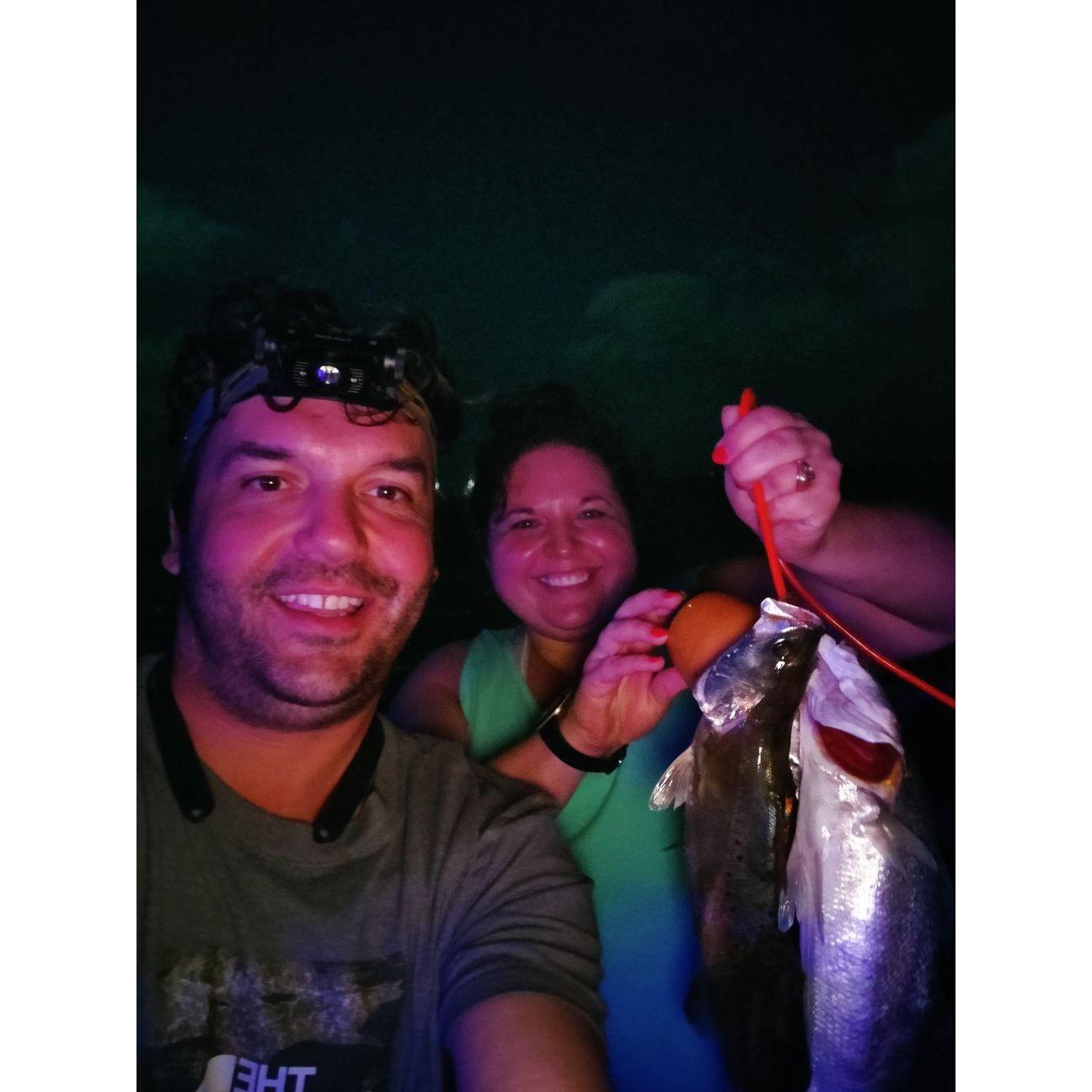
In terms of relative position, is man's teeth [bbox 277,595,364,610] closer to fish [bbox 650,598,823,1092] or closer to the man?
the man

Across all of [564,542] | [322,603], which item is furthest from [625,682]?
[322,603]

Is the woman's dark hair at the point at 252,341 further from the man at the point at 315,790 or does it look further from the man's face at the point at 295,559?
the man's face at the point at 295,559

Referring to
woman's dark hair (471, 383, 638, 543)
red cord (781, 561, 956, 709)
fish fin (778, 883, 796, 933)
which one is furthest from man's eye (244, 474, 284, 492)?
fish fin (778, 883, 796, 933)

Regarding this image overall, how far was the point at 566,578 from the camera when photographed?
2312 mm

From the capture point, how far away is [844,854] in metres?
1.80

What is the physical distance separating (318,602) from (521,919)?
35.9 inches

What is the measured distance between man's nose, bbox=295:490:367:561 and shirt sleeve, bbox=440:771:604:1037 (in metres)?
0.71

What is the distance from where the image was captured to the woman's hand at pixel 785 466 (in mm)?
2012

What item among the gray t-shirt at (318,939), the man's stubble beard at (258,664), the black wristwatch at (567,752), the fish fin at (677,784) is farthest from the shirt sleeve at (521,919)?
the man's stubble beard at (258,664)

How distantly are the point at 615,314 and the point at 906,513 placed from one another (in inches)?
36.2

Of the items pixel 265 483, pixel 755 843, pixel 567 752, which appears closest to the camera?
pixel 755 843

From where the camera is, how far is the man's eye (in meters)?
2.15

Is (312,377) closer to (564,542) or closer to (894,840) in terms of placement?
(564,542)
